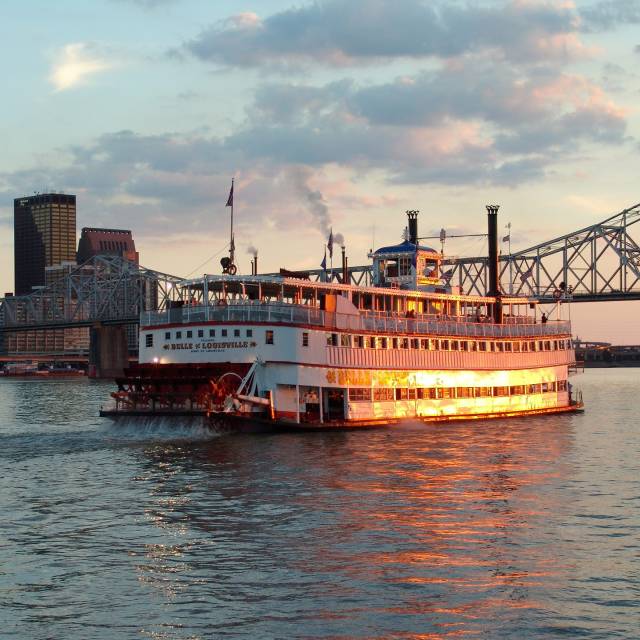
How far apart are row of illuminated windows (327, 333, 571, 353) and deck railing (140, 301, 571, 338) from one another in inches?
17.1

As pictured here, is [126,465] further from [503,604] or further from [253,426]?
[503,604]

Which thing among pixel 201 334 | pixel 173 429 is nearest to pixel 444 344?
pixel 201 334

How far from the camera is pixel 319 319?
51.9 m

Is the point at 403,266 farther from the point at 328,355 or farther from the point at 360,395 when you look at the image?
the point at 328,355

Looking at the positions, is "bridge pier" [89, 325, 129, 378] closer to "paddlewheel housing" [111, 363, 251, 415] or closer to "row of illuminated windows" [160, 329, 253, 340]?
"row of illuminated windows" [160, 329, 253, 340]

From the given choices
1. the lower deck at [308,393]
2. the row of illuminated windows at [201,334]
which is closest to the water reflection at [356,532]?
the lower deck at [308,393]

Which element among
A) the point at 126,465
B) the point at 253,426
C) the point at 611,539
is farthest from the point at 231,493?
the point at 253,426

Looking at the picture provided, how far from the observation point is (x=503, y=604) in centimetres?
2158

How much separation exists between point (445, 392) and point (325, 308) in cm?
1108

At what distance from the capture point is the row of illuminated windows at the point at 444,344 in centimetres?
5341

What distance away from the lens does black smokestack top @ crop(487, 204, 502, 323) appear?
66812 mm

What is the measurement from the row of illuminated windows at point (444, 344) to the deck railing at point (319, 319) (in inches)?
17.1

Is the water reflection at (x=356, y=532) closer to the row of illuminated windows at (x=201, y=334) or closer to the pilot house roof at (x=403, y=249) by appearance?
the row of illuminated windows at (x=201, y=334)

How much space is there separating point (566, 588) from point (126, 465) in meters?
21.9
